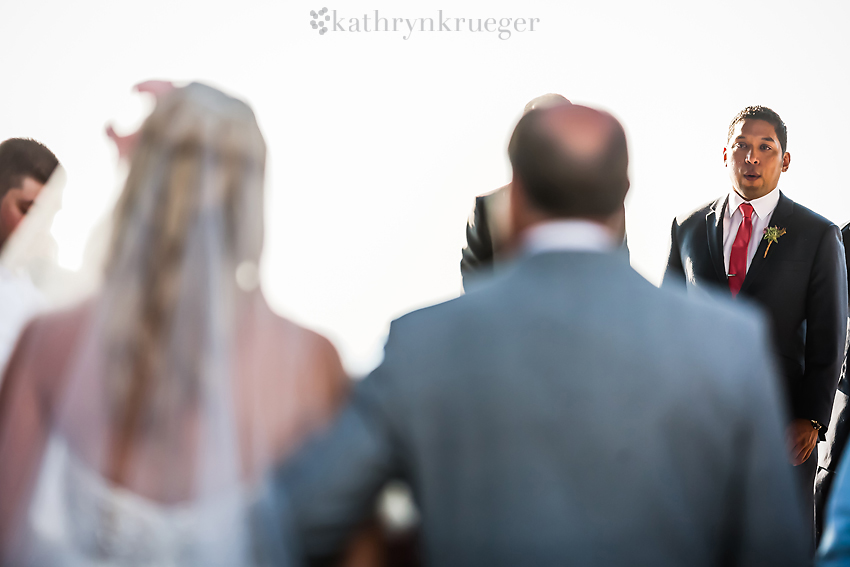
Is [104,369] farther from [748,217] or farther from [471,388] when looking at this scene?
[748,217]

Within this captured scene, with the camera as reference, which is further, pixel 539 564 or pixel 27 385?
pixel 27 385

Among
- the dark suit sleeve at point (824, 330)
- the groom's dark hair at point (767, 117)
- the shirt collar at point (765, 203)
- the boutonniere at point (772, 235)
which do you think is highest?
the groom's dark hair at point (767, 117)

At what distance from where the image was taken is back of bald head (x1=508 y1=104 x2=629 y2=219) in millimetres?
1164

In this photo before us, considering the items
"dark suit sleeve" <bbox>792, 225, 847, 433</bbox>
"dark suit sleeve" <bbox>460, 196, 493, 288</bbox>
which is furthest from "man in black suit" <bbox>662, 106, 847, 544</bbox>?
"dark suit sleeve" <bbox>460, 196, 493, 288</bbox>

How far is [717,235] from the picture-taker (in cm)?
310

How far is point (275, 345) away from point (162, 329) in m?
0.20

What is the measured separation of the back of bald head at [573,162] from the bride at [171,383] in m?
0.51

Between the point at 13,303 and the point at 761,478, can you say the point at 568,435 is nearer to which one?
the point at 761,478

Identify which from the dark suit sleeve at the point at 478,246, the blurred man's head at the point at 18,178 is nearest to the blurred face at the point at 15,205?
the blurred man's head at the point at 18,178

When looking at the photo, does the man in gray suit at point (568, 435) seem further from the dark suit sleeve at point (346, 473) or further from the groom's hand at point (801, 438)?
the groom's hand at point (801, 438)

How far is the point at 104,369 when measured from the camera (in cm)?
130

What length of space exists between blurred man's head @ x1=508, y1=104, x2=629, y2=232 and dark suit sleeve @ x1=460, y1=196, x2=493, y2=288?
4.06ft

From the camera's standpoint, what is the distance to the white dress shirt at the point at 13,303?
6.89 ft

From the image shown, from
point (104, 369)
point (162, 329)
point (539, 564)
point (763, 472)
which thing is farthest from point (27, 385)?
point (763, 472)
